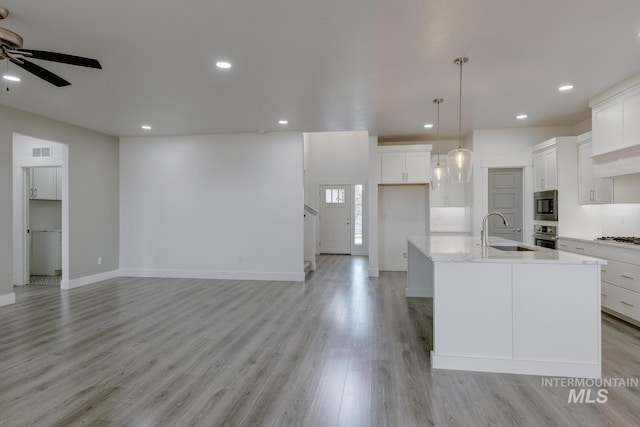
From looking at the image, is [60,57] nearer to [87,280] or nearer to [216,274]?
[216,274]

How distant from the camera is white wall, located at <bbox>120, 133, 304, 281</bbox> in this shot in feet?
A: 20.1

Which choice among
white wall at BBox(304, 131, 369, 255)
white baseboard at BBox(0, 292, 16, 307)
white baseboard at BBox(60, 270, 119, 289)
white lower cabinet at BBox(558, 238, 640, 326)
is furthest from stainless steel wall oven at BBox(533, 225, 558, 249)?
white baseboard at BBox(0, 292, 16, 307)

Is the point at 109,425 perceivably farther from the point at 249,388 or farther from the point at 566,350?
the point at 566,350

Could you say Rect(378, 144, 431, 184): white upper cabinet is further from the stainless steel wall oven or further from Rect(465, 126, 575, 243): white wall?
the stainless steel wall oven

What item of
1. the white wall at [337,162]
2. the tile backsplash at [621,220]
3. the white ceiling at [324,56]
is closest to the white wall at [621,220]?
the tile backsplash at [621,220]

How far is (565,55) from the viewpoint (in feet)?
10.3

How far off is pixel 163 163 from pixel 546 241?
6848mm

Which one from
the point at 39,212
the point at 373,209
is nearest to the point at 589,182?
the point at 373,209

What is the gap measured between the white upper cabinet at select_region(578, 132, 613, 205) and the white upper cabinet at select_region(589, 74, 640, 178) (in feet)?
0.74

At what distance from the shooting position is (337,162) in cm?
972

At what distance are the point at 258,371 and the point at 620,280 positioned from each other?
4.07m

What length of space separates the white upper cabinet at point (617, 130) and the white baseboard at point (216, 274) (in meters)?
4.67

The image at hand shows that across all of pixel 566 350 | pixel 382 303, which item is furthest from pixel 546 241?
pixel 566 350

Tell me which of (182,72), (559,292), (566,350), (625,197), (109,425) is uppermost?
(182,72)
